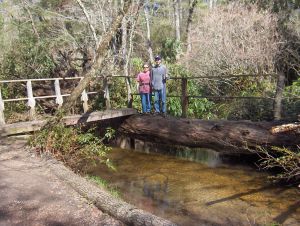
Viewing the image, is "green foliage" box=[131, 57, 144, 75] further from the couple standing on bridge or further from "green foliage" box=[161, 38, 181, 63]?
"green foliage" box=[161, 38, 181, 63]

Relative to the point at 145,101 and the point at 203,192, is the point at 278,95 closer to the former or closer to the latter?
the point at 203,192

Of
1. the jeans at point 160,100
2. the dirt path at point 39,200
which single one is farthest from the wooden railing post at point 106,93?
the dirt path at point 39,200

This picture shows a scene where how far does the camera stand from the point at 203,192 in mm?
6910

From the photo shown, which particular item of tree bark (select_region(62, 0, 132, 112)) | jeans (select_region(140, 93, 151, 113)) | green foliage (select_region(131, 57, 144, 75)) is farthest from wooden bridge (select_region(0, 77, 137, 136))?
→ green foliage (select_region(131, 57, 144, 75))

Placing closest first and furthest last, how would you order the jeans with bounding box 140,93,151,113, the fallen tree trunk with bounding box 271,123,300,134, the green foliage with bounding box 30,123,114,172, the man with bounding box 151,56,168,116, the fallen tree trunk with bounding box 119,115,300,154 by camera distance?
1. the fallen tree trunk with bounding box 271,123,300,134
2. the green foliage with bounding box 30,123,114,172
3. the fallen tree trunk with bounding box 119,115,300,154
4. the man with bounding box 151,56,168,116
5. the jeans with bounding box 140,93,151,113

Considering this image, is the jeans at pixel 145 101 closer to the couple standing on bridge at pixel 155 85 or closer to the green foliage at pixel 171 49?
the couple standing on bridge at pixel 155 85

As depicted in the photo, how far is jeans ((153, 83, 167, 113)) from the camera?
9.96 m

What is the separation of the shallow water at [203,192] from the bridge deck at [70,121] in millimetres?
1415

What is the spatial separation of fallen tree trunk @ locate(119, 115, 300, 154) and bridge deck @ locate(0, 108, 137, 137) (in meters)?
0.36

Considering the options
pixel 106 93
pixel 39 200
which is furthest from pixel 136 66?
pixel 39 200

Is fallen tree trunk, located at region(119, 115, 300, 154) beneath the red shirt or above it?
beneath

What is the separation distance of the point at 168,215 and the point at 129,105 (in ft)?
19.5

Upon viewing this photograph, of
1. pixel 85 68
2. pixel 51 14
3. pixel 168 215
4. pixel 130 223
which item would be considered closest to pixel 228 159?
pixel 168 215

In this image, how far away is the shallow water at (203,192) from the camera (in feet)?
19.1
